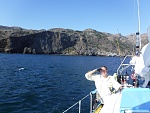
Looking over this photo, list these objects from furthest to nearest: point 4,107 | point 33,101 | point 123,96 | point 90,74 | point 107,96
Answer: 1. point 33,101
2. point 4,107
3. point 90,74
4. point 107,96
5. point 123,96

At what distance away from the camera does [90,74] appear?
8656 millimetres

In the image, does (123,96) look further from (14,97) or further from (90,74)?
(14,97)

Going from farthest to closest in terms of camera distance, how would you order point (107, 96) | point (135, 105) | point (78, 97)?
point (78, 97) → point (107, 96) → point (135, 105)

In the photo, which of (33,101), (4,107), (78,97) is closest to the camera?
(4,107)

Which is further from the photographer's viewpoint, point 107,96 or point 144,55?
point 107,96

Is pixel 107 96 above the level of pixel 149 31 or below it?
below

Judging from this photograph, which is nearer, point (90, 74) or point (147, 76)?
point (147, 76)

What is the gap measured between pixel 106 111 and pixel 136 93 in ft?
3.35

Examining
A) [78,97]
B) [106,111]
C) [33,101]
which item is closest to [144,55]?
[106,111]

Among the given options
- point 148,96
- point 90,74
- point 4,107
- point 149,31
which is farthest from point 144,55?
point 4,107

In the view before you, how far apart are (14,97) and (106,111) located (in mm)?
16264

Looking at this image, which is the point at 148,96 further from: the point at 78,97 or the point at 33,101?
the point at 78,97

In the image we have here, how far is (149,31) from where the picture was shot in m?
6.16

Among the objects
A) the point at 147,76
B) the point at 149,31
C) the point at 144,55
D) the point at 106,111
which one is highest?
the point at 149,31
